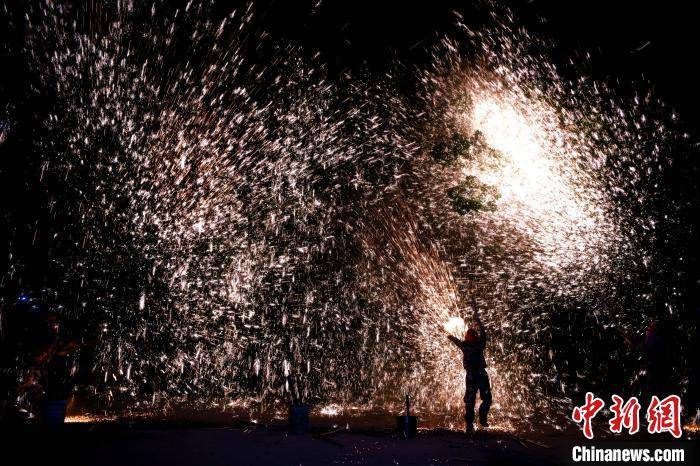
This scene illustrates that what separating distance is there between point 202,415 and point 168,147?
6.36 m

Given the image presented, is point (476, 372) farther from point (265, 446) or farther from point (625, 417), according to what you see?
point (265, 446)

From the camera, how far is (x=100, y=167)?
12.9m

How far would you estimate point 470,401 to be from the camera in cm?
785

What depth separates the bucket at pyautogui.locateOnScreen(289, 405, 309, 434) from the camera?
775 centimetres

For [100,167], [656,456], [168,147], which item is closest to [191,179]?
[168,147]

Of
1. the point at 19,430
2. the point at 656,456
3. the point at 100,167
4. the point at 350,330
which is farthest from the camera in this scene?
the point at 350,330

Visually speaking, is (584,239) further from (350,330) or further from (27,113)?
(27,113)

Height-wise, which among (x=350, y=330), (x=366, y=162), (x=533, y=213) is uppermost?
(x=366, y=162)

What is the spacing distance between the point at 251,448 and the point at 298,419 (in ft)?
3.95

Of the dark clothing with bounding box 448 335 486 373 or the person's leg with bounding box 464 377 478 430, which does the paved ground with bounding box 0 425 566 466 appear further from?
the dark clothing with bounding box 448 335 486 373

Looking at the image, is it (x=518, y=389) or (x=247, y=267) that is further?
(x=247, y=267)

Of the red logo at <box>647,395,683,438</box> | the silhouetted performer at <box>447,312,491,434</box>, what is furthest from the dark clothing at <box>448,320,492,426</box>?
the red logo at <box>647,395,683,438</box>

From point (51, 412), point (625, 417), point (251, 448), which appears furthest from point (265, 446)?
point (625, 417)

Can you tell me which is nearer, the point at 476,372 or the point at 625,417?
the point at 625,417
